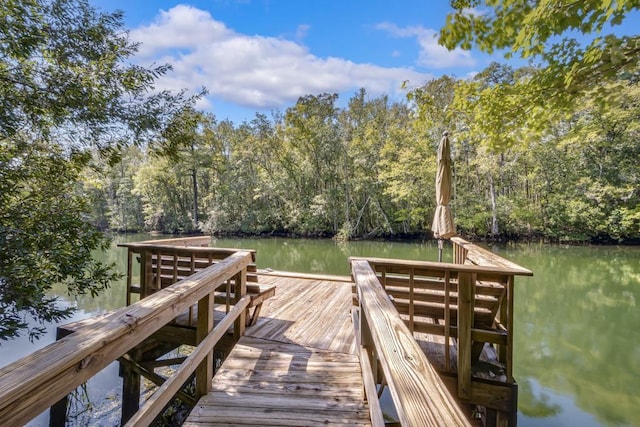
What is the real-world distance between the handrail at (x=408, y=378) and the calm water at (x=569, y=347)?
12.6ft

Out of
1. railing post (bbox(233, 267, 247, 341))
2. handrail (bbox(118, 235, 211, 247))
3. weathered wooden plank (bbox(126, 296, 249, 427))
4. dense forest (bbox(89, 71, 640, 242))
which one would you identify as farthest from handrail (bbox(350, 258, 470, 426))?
dense forest (bbox(89, 71, 640, 242))

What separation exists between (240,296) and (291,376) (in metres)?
0.83

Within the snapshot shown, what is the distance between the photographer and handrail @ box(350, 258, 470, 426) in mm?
674

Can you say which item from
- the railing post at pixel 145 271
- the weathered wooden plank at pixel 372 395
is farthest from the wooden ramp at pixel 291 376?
the railing post at pixel 145 271

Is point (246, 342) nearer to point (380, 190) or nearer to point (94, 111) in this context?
point (94, 111)

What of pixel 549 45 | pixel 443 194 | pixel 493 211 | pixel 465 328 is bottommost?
pixel 465 328

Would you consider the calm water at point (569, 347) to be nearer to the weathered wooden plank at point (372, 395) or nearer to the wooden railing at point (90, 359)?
the weathered wooden plank at point (372, 395)

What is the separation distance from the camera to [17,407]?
630mm

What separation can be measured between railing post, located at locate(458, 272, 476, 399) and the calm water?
2250mm

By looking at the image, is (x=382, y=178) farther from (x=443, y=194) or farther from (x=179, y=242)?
(x=179, y=242)

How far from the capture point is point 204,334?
82.4 inches

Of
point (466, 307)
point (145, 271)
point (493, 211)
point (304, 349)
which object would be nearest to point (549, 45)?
point (466, 307)

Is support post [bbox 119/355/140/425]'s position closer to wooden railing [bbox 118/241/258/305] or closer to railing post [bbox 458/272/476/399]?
wooden railing [bbox 118/241/258/305]

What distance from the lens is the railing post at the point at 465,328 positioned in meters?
2.32
